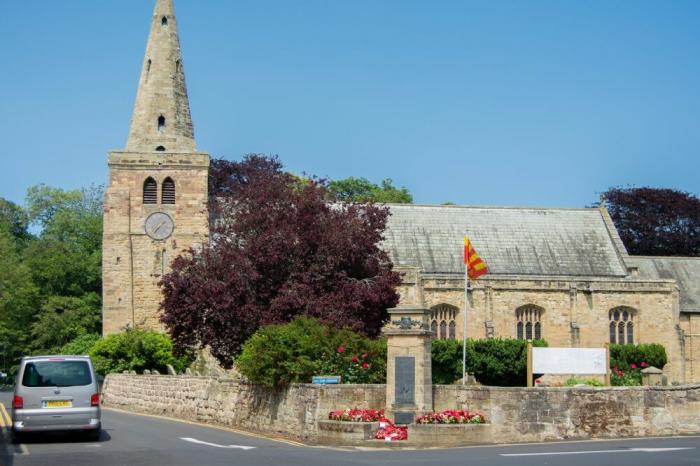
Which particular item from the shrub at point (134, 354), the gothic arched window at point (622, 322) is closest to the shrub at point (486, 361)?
the gothic arched window at point (622, 322)

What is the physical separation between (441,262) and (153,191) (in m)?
15.3

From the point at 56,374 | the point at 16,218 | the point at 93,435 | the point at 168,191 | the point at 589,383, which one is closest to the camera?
the point at 56,374

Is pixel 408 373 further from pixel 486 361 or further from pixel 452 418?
pixel 486 361

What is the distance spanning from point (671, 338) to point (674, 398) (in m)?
30.2

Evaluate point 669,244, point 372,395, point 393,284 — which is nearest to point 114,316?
point 393,284

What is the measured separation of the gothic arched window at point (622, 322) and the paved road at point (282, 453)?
30.3 m

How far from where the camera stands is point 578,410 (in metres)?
24.0

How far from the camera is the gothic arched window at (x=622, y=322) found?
2100 inches

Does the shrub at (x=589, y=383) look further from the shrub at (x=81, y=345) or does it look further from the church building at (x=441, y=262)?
the shrub at (x=81, y=345)

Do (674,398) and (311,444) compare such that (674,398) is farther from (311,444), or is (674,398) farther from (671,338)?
(671,338)

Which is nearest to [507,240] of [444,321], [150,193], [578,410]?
[444,321]

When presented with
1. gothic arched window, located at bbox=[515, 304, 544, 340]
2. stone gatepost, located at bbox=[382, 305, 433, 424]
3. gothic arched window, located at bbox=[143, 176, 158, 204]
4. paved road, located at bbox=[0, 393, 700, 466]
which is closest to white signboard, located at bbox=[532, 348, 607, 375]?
paved road, located at bbox=[0, 393, 700, 466]

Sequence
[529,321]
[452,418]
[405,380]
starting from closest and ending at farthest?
[452,418], [405,380], [529,321]

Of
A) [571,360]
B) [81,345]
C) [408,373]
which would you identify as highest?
[571,360]
